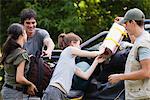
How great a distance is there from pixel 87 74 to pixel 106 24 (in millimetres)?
8671

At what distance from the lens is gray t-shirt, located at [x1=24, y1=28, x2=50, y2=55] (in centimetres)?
587

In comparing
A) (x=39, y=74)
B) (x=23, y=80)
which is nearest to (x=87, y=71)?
(x=39, y=74)

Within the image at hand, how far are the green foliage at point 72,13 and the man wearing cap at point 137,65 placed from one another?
8473 millimetres

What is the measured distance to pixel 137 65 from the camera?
4254mm

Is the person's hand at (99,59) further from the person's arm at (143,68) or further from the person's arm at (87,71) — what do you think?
the person's arm at (143,68)

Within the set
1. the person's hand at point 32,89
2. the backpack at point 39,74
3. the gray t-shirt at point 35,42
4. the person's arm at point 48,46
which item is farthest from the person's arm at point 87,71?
the gray t-shirt at point 35,42

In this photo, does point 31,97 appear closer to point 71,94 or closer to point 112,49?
point 71,94

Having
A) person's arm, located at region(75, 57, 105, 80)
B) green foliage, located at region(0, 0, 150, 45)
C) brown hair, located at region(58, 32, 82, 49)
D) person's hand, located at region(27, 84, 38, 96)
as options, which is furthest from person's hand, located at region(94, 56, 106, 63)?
green foliage, located at region(0, 0, 150, 45)

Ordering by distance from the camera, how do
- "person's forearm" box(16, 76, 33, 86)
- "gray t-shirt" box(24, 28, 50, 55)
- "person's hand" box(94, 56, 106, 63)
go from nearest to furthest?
"person's forearm" box(16, 76, 33, 86), "person's hand" box(94, 56, 106, 63), "gray t-shirt" box(24, 28, 50, 55)

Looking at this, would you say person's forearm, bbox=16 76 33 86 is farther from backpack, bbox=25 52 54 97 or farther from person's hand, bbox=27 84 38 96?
backpack, bbox=25 52 54 97

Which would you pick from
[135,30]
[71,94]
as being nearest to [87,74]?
[71,94]

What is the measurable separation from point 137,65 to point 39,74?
143 centimetres

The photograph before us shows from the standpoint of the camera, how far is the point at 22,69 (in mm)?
4930

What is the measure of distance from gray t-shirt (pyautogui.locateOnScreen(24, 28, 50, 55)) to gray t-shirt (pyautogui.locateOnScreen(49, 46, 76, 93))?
0.75m
